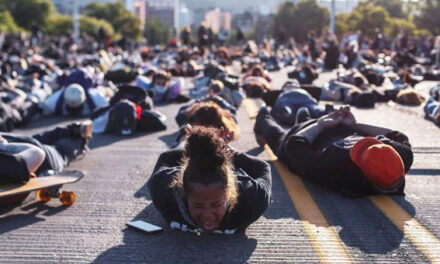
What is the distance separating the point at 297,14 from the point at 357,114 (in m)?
84.8

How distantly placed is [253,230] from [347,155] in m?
1.13

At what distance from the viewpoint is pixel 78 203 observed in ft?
14.9

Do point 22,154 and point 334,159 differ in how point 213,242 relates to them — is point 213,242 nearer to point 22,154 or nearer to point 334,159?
point 334,159

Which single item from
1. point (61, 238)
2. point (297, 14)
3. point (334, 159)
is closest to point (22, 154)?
point (61, 238)

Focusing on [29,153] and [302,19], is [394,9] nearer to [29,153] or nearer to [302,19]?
[302,19]

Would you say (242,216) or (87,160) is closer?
(242,216)

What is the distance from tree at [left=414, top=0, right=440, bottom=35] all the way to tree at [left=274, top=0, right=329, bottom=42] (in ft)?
88.4

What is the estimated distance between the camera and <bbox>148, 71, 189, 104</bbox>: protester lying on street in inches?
456

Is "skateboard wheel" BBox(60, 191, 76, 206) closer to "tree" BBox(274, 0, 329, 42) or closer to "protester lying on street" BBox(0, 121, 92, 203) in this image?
"protester lying on street" BBox(0, 121, 92, 203)

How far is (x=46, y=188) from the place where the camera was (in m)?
4.42

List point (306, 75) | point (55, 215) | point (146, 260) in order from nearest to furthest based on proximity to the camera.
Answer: point (146, 260), point (55, 215), point (306, 75)

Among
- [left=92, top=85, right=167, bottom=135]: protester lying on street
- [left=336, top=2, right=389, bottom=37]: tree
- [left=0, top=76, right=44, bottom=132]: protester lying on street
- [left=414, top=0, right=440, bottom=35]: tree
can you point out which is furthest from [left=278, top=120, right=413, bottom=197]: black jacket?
[left=414, top=0, right=440, bottom=35]: tree

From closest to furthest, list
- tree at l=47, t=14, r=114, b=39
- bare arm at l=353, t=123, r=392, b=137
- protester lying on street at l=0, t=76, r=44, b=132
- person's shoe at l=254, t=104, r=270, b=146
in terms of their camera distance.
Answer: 1. bare arm at l=353, t=123, r=392, b=137
2. person's shoe at l=254, t=104, r=270, b=146
3. protester lying on street at l=0, t=76, r=44, b=132
4. tree at l=47, t=14, r=114, b=39

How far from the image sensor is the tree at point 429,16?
206ft
